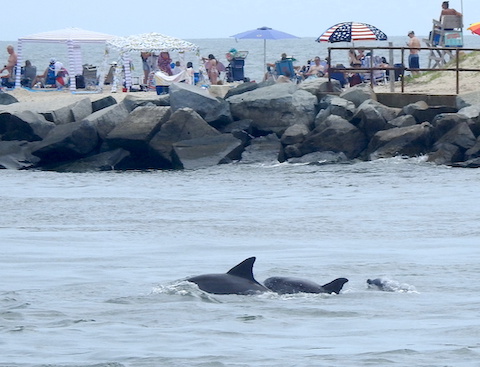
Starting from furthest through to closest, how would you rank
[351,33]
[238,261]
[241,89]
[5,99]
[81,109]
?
1. [351,33]
2. [5,99]
3. [241,89]
4. [81,109]
5. [238,261]

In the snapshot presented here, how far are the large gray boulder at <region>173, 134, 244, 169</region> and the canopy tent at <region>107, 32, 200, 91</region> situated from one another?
771cm

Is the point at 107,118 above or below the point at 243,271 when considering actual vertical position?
above

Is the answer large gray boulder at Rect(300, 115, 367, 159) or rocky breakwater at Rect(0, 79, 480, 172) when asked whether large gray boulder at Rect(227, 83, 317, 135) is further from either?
large gray boulder at Rect(300, 115, 367, 159)

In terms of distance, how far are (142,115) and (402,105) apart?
5.66 metres

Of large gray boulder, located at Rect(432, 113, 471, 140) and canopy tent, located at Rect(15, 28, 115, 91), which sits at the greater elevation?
canopy tent, located at Rect(15, 28, 115, 91)

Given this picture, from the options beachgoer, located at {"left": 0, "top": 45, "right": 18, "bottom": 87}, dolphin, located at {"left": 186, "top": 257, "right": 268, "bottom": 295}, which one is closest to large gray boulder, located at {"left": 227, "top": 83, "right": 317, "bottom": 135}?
beachgoer, located at {"left": 0, "top": 45, "right": 18, "bottom": 87}

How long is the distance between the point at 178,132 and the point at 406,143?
4611mm

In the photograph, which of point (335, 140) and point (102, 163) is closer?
point (335, 140)

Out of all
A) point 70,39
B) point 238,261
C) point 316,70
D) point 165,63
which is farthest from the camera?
point 316,70

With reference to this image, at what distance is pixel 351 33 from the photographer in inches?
1225

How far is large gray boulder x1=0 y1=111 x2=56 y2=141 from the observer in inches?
1019

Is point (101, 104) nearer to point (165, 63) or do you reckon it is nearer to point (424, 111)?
point (165, 63)

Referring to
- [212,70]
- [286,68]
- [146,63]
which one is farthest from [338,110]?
[212,70]

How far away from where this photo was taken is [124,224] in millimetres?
16734
